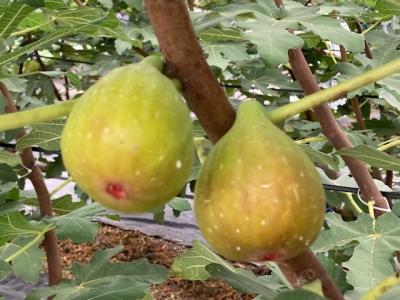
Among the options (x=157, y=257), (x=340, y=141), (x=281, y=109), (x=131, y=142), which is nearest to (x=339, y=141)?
(x=340, y=141)

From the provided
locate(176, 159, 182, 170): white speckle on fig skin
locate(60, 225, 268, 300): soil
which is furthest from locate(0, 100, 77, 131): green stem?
locate(60, 225, 268, 300): soil

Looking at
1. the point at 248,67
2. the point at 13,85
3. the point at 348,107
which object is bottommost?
the point at 348,107

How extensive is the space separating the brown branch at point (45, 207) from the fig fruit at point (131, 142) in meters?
1.00

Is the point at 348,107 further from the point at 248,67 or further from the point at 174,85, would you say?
the point at 174,85

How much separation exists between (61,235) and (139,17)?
957 millimetres

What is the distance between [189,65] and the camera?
45 cm

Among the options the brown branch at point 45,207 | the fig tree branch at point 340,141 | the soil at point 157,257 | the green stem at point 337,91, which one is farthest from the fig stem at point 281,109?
the soil at point 157,257

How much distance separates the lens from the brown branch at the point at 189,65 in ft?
1.43

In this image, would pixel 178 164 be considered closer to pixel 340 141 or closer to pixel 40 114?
pixel 40 114

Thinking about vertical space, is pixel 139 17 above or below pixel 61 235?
above

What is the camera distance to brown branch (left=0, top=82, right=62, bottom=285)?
1384mm

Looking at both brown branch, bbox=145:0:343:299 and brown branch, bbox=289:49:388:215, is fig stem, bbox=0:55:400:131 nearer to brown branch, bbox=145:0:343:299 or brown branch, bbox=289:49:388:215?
brown branch, bbox=145:0:343:299

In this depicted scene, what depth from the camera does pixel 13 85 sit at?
71.1 inches

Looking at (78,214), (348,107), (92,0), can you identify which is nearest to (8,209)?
(78,214)
